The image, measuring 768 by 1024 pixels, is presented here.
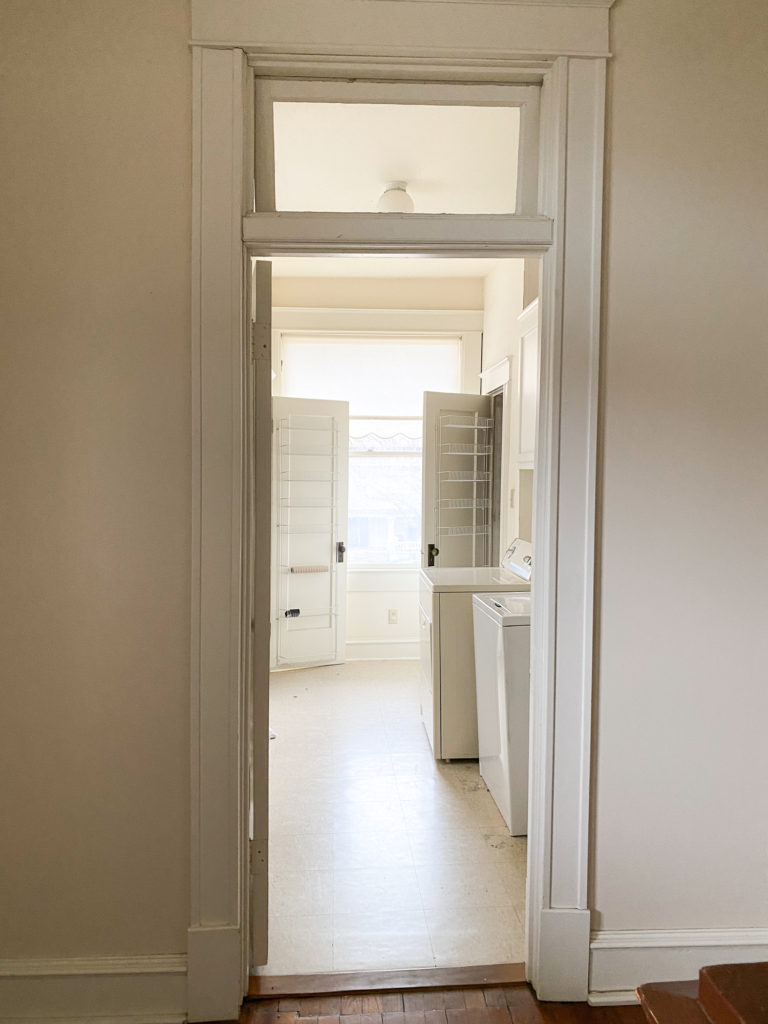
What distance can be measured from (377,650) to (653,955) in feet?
12.1

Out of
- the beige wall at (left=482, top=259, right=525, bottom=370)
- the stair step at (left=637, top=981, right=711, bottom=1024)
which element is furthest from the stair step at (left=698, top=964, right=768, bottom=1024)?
the beige wall at (left=482, top=259, right=525, bottom=370)

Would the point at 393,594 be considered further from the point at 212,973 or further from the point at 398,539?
the point at 212,973

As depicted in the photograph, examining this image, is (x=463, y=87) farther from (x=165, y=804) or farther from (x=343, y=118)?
(x=165, y=804)

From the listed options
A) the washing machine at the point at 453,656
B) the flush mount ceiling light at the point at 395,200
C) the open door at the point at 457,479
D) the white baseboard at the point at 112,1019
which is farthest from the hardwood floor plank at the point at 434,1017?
the open door at the point at 457,479

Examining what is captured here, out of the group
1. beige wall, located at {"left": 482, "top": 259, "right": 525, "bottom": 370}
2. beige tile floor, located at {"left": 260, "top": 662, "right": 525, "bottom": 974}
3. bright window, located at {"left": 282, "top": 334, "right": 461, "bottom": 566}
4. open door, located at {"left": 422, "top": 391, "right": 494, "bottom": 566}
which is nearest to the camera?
beige tile floor, located at {"left": 260, "top": 662, "right": 525, "bottom": 974}

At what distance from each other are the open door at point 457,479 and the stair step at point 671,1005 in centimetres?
386

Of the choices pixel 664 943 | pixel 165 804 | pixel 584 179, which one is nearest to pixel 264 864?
pixel 165 804

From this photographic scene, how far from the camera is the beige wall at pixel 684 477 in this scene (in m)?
1.86

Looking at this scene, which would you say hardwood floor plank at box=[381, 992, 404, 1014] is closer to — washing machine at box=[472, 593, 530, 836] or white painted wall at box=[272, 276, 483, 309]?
washing machine at box=[472, 593, 530, 836]

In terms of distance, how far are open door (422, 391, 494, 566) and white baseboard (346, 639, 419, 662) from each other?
43.5 inches

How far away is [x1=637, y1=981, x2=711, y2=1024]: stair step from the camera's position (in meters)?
0.76

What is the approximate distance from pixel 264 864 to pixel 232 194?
6.18 ft

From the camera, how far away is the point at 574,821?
1.92m

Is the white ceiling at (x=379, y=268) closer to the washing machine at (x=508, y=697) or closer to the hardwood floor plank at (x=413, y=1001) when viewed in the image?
the washing machine at (x=508, y=697)
